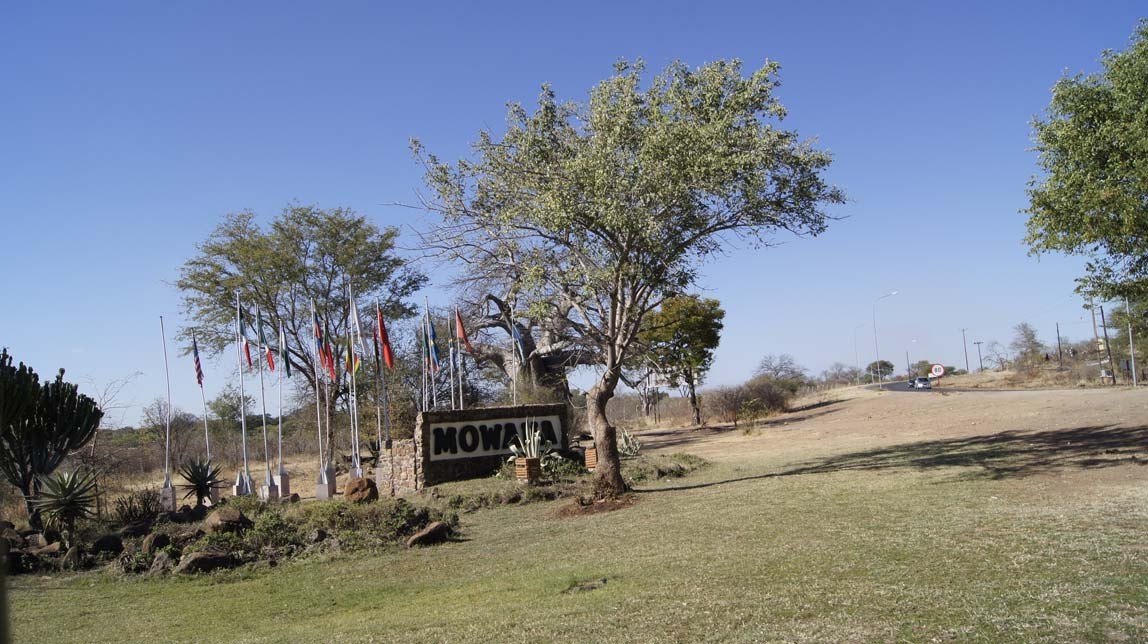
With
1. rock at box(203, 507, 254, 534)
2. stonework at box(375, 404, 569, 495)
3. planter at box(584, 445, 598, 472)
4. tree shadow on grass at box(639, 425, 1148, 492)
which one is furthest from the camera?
planter at box(584, 445, 598, 472)

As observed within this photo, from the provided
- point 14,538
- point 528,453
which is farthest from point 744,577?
point 528,453

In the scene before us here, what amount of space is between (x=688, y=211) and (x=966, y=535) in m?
8.14

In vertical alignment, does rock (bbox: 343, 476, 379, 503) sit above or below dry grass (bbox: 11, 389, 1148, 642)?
above

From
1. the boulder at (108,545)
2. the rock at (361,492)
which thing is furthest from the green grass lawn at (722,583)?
the rock at (361,492)

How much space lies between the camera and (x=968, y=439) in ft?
77.9

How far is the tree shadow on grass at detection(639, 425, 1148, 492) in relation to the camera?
15586 mm

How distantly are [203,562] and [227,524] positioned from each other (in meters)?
2.03

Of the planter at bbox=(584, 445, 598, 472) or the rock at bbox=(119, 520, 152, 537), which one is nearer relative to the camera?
the rock at bbox=(119, 520, 152, 537)

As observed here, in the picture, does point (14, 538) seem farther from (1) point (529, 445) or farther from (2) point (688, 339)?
(2) point (688, 339)

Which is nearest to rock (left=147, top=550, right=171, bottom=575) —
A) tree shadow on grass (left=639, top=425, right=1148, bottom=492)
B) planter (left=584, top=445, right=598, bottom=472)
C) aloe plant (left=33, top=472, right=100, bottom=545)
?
aloe plant (left=33, top=472, right=100, bottom=545)

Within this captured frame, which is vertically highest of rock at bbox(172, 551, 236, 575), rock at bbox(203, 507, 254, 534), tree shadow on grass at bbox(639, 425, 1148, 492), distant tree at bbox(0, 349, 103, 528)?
distant tree at bbox(0, 349, 103, 528)

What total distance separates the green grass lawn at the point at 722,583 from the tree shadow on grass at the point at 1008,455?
213 centimetres

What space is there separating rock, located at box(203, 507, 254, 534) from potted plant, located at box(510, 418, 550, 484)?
7.01 meters

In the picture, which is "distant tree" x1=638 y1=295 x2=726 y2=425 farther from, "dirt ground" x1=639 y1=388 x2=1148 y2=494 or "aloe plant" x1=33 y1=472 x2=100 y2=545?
"aloe plant" x1=33 y1=472 x2=100 y2=545
